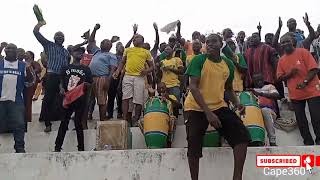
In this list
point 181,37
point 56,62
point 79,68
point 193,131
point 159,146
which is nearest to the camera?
point 193,131

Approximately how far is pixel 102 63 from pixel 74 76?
1349 millimetres

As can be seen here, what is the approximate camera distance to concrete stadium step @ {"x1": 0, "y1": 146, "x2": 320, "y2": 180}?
6496mm

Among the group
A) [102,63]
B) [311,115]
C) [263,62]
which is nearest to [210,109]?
[311,115]

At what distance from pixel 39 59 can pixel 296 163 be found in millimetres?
6880

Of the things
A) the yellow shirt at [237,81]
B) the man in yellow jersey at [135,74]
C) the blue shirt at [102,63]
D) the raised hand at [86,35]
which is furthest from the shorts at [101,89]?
Result: the yellow shirt at [237,81]

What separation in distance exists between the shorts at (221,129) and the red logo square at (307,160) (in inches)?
44.6

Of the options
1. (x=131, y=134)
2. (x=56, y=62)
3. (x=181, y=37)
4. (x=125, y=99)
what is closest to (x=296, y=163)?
(x=131, y=134)

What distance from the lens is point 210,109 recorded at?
5.75 m

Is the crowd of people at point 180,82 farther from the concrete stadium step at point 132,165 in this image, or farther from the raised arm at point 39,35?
the concrete stadium step at point 132,165

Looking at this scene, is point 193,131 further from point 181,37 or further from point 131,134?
point 181,37

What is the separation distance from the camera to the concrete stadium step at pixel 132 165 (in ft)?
21.3

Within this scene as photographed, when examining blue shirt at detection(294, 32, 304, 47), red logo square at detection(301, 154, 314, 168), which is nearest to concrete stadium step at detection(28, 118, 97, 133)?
red logo square at detection(301, 154, 314, 168)

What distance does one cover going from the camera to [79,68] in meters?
7.86

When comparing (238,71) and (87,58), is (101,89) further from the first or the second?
(238,71)
